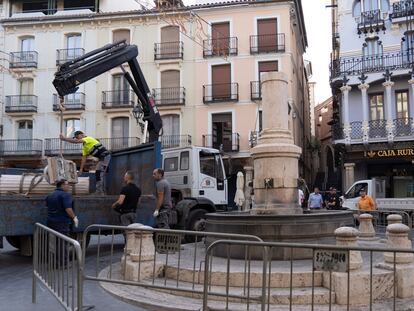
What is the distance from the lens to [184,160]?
14.3m

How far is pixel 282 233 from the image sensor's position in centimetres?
810

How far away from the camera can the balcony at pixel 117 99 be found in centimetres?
3331

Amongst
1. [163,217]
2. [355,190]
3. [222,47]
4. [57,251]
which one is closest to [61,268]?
[57,251]

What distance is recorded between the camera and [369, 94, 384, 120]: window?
2731 cm

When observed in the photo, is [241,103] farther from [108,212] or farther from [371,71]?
[108,212]

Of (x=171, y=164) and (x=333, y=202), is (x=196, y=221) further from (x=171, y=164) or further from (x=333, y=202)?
(x=333, y=202)

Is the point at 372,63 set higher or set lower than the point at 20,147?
higher

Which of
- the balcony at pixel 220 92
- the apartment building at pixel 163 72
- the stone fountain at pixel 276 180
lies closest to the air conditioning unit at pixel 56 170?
the stone fountain at pixel 276 180

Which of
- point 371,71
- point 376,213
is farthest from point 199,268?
point 371,71

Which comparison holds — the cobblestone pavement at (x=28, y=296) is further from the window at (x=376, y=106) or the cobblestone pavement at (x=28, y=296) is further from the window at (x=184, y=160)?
the window at (x=376, y=106)

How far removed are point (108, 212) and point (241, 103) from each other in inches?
885

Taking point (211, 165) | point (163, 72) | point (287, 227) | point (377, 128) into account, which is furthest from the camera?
point (163, 72)

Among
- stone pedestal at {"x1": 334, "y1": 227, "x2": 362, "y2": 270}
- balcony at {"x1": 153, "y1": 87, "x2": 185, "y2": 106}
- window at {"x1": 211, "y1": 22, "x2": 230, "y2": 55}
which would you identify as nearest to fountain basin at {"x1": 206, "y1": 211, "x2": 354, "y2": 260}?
stone pedestal at {"x1": 334, "y1": 227, "x2": 362, "y2": 270}

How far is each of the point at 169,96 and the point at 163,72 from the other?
6.14 feet
